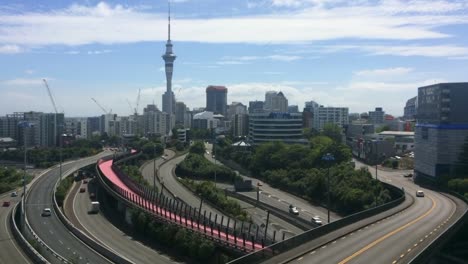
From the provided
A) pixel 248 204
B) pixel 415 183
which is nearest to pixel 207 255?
pixel 248 204

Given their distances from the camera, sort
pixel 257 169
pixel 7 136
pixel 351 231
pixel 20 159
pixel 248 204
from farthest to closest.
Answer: pixel 7 136 < pixel 20 159 < pixel 257 169 < pixel 248 204 < pixel 351 231

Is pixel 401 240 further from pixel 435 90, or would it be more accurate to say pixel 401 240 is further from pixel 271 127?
pixel 271 127

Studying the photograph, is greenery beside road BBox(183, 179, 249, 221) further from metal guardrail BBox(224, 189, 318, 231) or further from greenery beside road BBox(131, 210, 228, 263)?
greenery beside road BBox(131, 210, 228, 263)

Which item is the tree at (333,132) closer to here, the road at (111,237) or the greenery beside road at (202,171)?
the greenery beside road at (202,171)

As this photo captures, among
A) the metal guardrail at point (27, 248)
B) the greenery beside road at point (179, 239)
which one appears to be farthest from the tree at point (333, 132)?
the metal guardrail at point (27, 248)

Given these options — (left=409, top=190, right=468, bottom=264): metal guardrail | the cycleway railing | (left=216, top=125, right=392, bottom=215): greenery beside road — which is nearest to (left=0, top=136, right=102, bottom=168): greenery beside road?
(left=216, top=125, right=392, bottom=215): greenery beside road

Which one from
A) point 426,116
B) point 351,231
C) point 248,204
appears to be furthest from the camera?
point 426,116
